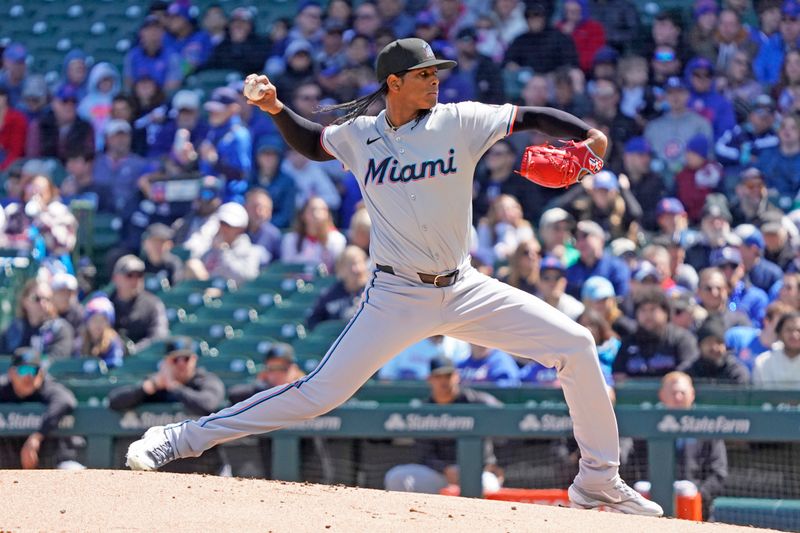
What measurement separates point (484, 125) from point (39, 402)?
4129mm

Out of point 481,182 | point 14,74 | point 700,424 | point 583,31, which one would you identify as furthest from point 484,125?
point 14,74

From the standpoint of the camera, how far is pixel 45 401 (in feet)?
26.0

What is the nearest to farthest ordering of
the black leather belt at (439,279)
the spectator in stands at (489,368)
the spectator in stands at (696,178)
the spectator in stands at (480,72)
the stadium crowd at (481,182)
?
the black leather belt at (439,279)
the spectator in stands at (489,368)
the stadium crowd at (481,182)
the spectator in stands at (696,178)
the spectator in stands at (480,72)

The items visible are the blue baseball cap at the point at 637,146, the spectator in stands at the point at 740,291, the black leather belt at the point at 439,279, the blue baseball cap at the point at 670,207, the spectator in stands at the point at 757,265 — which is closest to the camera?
the black leather belt at the point at 439,279

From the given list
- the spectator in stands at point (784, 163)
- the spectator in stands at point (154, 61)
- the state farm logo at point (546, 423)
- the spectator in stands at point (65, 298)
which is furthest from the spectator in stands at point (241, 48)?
the state farm logo at point (546, 423)

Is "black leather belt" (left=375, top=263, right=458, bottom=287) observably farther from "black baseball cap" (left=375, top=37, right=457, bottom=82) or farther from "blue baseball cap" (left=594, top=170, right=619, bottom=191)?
"blue baseball cap" (left=594, top=170, right=619, bottom=191)

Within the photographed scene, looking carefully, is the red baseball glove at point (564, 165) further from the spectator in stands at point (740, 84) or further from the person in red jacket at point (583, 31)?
the person in red jacket at point (583, 31)

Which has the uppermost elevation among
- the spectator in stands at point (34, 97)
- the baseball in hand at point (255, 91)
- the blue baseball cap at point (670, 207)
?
the baseball in hand at point (255, 91)

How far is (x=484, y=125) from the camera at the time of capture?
15.9ft

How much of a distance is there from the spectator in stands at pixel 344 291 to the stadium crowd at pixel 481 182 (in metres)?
0.02

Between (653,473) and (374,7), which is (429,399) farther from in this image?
(374,7)

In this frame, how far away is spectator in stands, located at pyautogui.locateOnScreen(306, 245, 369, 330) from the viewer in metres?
9.01

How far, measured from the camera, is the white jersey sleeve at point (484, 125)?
482cm

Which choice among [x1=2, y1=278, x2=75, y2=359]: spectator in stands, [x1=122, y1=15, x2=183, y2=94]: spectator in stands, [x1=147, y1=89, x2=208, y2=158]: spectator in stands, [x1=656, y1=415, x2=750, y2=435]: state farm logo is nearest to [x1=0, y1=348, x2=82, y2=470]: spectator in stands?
[x1=2, y1=278, x2=75, y2=359]: spectator in stands
